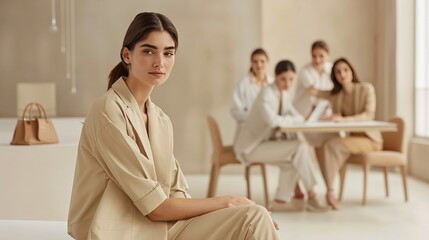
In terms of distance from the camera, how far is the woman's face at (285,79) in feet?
19.6

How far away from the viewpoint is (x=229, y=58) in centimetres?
848

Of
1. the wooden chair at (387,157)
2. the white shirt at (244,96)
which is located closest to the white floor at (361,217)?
Answer: the wooden chair at (387,157)

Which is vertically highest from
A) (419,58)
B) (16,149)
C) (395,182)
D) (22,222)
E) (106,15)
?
(106,15)

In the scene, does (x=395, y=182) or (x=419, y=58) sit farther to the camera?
(x=419, y=58)

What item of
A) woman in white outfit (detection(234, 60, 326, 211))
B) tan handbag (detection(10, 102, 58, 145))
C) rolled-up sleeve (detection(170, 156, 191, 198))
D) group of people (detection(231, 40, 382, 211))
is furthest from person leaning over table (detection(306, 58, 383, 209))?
rolled-up sleeve (detection(170, 156, 191, 198))

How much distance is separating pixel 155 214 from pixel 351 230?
3127 mm

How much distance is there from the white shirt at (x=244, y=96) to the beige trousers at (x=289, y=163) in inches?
44.9

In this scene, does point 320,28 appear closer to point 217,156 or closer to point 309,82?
point 309,82

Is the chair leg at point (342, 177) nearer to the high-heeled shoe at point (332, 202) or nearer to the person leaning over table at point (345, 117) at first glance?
the person leaning over table at point (345, 117)

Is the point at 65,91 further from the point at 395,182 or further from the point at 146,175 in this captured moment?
the point at 146,175

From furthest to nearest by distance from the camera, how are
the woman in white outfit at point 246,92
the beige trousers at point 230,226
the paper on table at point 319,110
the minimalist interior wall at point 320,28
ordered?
the minimalist interior wall at point 320,28 < the woman in white outfit at point 246,92 < the paper on table at point 319,110 < the beige trousers at point 230,226

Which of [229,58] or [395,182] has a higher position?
[229,58]

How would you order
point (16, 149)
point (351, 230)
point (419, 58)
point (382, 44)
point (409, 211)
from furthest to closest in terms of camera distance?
point (382, 44), point (419, 58), point (409, 211), point (351, 230), point (16, 149)

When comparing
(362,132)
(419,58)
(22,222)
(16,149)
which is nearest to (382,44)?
(419,58)
